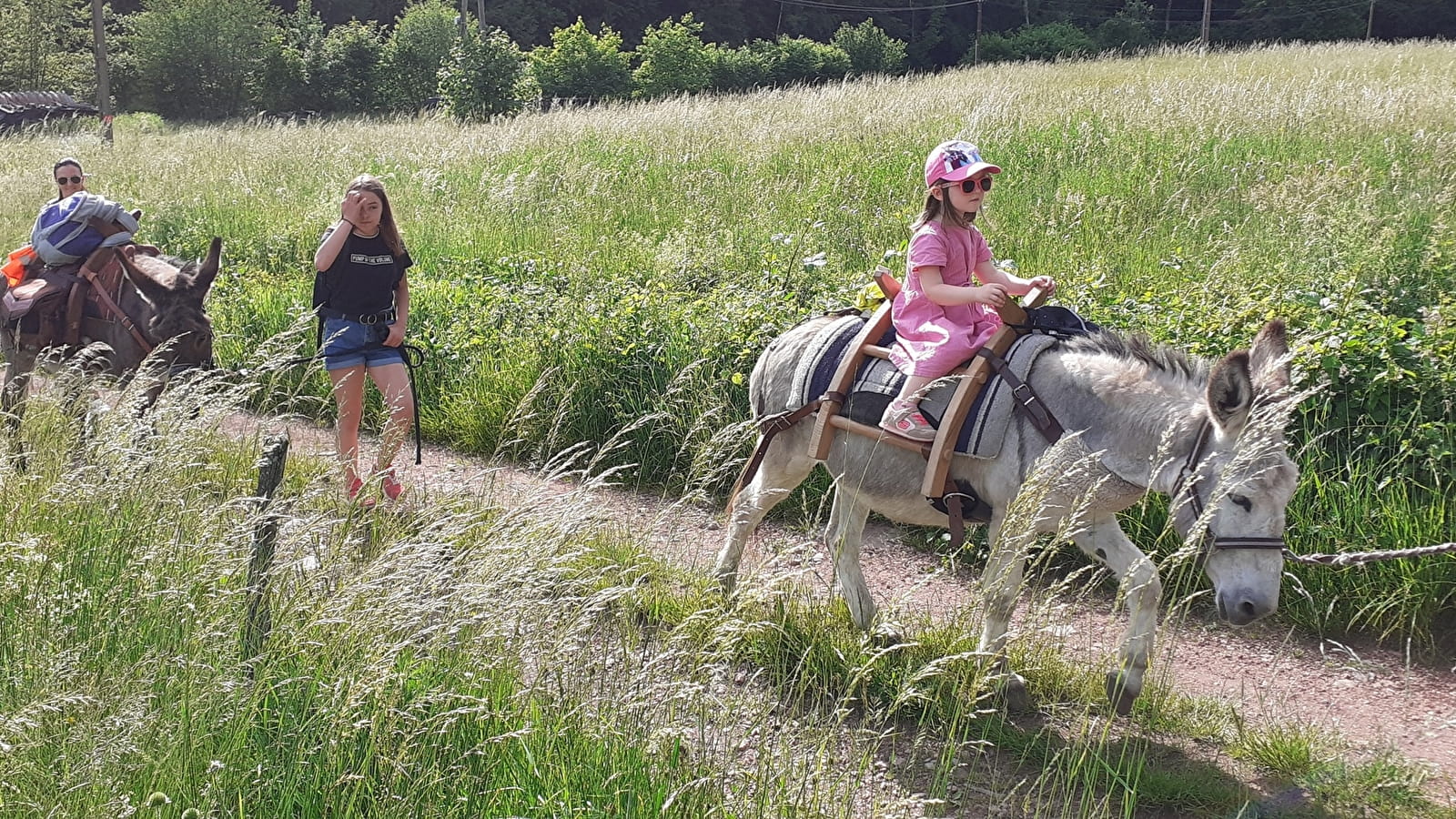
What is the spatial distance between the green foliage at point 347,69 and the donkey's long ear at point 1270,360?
43.8 meters

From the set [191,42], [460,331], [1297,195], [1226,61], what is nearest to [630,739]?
[460,331]

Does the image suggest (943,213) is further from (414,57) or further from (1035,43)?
(1035,43)

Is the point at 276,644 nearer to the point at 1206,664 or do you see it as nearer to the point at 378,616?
the point at 378,616

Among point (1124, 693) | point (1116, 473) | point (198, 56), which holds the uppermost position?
point (198, 56)

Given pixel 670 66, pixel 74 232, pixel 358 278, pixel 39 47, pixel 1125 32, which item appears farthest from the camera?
pixel 1125 32

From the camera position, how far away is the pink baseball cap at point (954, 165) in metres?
4.15

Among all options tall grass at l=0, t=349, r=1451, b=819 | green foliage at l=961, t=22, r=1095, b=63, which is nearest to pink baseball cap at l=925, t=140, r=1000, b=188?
tall grass at l=0, t=349, r=1451, b=819

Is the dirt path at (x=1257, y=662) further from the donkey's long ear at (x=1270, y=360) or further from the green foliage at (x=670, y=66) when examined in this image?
the green foliage at (x=670, y=66)

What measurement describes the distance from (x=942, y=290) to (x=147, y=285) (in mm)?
4782

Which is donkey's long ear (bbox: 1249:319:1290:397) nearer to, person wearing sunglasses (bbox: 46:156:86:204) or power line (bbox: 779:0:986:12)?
person wearing sunglasses (bbox: 46:156:86:204)

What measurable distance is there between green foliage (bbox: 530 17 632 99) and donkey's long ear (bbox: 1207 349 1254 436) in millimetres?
27317

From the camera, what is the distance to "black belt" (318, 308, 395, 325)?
6008 mm

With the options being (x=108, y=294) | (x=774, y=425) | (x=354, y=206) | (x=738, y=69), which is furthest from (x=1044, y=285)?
(x=738, y=69)

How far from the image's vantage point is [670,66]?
31875mm
